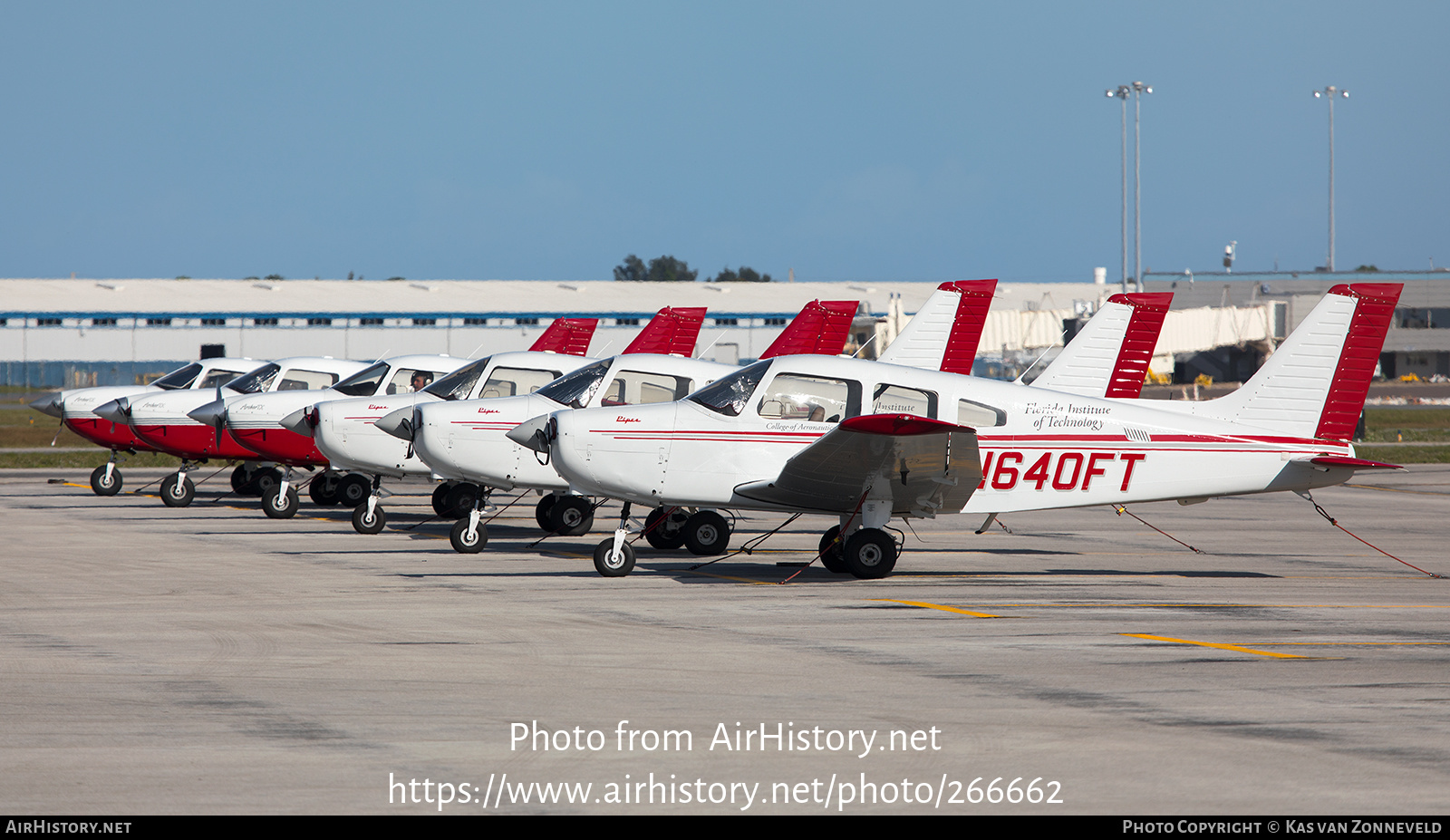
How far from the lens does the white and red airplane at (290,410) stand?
66.3ft

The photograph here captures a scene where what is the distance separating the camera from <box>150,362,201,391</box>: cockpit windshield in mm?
24766

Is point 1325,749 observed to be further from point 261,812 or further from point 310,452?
point 310,452

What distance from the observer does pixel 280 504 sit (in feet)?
67.9

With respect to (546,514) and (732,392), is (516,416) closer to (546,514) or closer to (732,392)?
(546,514)

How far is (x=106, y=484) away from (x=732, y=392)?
14913 mm

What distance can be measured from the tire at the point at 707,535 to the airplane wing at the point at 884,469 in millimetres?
2253

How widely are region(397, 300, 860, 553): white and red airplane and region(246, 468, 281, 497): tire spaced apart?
27.6ft

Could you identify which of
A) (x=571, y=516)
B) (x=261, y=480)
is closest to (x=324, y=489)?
(x=261, y=480)

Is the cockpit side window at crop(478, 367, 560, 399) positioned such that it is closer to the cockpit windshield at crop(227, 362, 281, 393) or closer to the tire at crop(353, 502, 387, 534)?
the tire at crop(353, 502, 387, 534)

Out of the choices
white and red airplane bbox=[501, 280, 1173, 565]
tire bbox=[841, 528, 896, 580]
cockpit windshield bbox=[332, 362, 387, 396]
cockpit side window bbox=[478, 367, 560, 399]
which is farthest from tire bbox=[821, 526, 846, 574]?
cockpit windshield bbox=[332, 362, 387, 396]

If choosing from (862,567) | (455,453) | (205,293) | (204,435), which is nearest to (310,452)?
(204,435)

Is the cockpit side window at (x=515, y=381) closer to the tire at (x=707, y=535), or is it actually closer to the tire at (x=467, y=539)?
the tire at (x=467, y=539)

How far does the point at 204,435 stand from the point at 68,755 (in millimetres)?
16655

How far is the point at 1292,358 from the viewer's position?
14781mm
